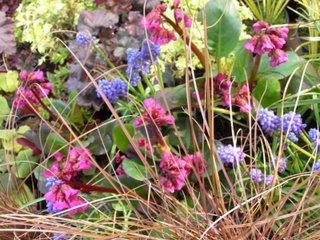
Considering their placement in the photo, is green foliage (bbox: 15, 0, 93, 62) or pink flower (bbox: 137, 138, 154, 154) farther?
green foliage (bbox: 15, 0, 93, 62)

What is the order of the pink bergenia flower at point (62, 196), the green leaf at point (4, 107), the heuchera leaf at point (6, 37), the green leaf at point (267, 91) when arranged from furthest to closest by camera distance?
the heuchera leaf at point (6, 37) → the green leaf at point (4, 107) → the green leaf at point (267, 91) → the pink bergenia flower at point (62, 196)

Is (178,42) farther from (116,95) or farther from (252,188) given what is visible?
(252,188)

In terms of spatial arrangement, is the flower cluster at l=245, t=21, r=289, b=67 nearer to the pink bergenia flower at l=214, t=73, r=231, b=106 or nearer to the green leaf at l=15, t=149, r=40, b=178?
the pink bergenia flower at l=214, t=73, r=231, b=106

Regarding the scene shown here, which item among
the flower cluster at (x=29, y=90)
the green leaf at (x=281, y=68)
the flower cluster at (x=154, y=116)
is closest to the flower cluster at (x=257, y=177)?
the flower cluster at (x=154, y=116)

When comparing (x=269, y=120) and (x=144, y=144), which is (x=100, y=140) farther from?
(x=269, y=120)

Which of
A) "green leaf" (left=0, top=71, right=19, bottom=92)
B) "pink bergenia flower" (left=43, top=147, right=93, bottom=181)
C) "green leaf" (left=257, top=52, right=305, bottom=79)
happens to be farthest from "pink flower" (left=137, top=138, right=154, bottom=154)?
"green leaf" (left=0, top=71, right=19, bottom=92)

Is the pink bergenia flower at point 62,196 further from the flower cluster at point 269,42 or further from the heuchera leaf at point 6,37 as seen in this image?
the heuchera leaf at point 6,37
